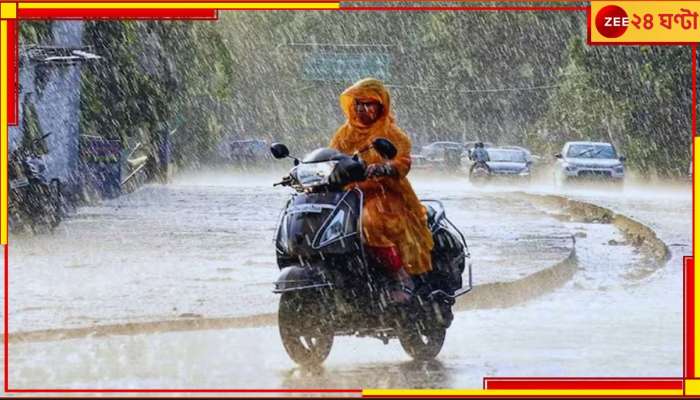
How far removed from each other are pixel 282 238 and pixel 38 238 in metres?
9.70

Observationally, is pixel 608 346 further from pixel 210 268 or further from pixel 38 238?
pixel 38 238

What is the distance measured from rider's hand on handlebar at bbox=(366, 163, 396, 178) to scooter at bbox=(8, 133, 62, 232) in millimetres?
9668

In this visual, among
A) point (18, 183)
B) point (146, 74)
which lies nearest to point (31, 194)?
point (18, 183)

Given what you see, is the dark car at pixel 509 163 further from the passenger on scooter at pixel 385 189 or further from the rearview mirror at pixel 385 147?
the rearview mirror at pixel 385 147

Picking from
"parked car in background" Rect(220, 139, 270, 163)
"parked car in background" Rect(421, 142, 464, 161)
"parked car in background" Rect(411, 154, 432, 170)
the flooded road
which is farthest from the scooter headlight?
"parked car in background" Rect(411, 154, 432, 170)

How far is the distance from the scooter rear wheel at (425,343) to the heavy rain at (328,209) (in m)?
0.01

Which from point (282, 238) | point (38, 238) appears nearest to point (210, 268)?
point (38, 238)

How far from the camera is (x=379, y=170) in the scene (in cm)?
825

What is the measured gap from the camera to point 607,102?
1355 inches

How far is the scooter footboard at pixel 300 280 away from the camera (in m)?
8.23

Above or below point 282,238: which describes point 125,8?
above

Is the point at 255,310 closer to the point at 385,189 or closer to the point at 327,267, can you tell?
the point at 385,189

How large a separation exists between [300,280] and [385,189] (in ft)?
2.48

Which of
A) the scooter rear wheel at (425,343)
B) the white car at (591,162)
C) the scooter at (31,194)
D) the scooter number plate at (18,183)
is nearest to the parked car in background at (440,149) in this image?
the white car at (591,162)
